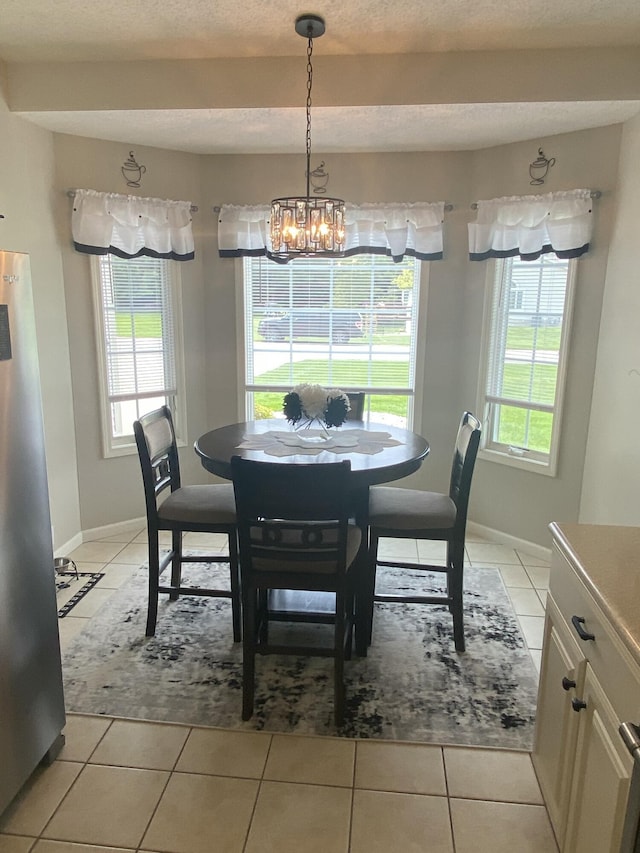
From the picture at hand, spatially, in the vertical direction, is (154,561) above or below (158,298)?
below

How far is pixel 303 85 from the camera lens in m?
2.73

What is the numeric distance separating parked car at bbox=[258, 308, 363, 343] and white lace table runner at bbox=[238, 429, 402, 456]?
3.80 feet

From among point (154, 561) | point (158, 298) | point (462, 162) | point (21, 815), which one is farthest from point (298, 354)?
point (21, 815)

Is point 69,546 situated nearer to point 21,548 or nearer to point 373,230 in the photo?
point 21,548

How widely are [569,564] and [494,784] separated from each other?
0.83m

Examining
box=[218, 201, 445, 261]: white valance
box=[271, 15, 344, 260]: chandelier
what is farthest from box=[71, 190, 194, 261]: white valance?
box=[271, 15, 344, 260]: chandelier

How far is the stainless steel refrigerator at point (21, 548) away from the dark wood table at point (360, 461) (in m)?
0.79

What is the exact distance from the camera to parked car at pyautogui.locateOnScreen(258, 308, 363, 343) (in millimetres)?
3883

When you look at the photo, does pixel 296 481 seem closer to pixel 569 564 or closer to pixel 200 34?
pixel 569 564

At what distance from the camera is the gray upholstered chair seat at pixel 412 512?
2.52 meters

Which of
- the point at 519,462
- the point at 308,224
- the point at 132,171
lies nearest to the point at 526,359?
the point at 519,462

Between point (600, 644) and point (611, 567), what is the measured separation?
212 millimetres

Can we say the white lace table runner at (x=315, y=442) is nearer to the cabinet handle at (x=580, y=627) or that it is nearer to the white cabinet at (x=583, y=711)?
the white cabinet at (x=583, y=711)

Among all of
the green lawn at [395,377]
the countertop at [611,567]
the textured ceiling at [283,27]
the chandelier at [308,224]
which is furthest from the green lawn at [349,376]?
the countertop at [611,567]
